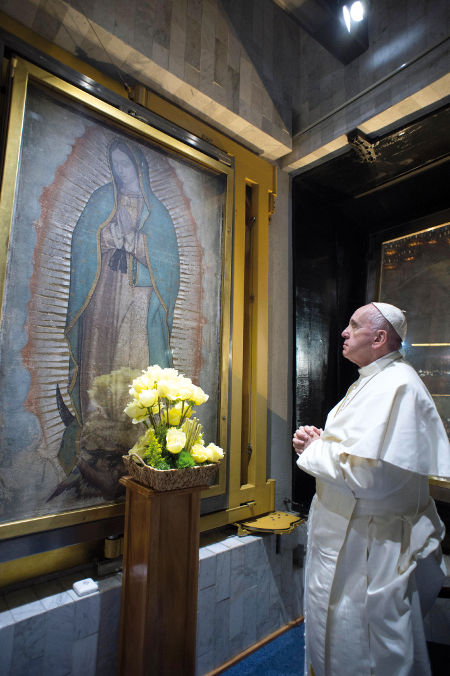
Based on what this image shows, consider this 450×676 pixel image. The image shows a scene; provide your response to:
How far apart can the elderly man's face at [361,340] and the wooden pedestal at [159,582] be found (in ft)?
3.78

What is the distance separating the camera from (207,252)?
2873 mm

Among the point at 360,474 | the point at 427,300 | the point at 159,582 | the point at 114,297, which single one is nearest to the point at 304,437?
the point at 360,474

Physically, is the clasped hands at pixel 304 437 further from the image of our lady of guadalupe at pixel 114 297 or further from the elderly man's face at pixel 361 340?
the image of our lady of guadalupe at pixel 114 297

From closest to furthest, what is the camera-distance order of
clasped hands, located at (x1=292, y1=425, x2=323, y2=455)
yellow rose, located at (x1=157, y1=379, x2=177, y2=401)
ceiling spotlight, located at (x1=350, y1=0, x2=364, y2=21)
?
yellow rose, located at (x1=157, y1=379, x2=177, y2=401)
clasped hands, located at (x1=292, y1=425, x2=323, y2=455)
ceiling spotlight, located at (x1=350, y1=0, x2=364, y2=21)

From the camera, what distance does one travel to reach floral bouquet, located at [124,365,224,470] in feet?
6.28

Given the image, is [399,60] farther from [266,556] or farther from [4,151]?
[266,556]

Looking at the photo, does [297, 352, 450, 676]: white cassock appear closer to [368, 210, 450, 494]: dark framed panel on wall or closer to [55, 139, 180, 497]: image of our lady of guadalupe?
[55, 139, 180, 497]: image of our lady of guadalupe

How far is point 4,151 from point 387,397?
7.63ft

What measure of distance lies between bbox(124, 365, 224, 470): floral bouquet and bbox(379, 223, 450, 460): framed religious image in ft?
8.07

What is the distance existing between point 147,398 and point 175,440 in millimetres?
254

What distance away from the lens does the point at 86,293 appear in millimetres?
2238

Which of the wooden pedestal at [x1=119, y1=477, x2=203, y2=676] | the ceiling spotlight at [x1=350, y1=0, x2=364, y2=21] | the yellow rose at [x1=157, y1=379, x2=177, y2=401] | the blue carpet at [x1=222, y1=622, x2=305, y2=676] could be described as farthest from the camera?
the ceiling spotlight at [x1=350, y1=0, x2=364, y2=21]

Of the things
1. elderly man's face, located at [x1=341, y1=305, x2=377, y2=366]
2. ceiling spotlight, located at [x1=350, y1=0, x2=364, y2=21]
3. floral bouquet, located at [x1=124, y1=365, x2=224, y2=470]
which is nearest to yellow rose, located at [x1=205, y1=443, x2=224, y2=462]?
floral bouquet, located at [x1=124, y1=365, x2=224, y2=470]

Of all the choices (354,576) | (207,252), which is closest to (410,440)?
(354,576)
